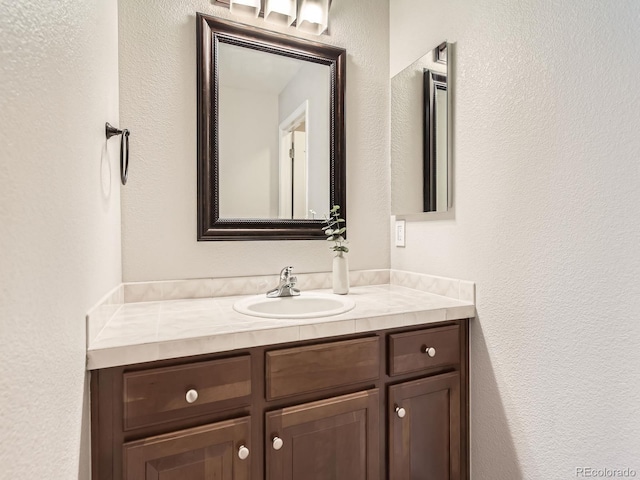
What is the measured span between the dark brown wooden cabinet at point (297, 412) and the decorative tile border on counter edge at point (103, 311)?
4.7 inches

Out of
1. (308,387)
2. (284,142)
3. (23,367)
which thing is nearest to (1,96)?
(23,367)

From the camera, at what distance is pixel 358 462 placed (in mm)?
1194

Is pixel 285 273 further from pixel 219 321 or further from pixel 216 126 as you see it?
pixel 216 126

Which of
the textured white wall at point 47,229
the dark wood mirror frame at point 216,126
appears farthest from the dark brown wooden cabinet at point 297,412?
the dark wood mirror frame at point 216,126

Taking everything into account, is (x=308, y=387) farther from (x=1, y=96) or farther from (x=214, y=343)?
(x=1, y=96)

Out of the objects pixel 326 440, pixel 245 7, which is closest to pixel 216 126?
pixel 245 7

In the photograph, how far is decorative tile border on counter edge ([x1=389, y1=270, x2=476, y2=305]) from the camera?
1.42m

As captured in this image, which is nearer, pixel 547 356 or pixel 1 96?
pixel 1 96

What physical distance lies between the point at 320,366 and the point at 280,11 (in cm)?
150

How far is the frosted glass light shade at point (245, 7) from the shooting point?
1544mm

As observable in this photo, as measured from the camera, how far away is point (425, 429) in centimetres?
133

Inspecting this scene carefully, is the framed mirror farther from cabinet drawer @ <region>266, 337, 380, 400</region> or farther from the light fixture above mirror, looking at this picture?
cabinet drawer @ <region>266, 337, 380, 400</region>

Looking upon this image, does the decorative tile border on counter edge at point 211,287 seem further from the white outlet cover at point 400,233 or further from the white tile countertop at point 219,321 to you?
the white outlet cover at point 400,233

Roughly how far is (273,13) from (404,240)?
47.9 inches
